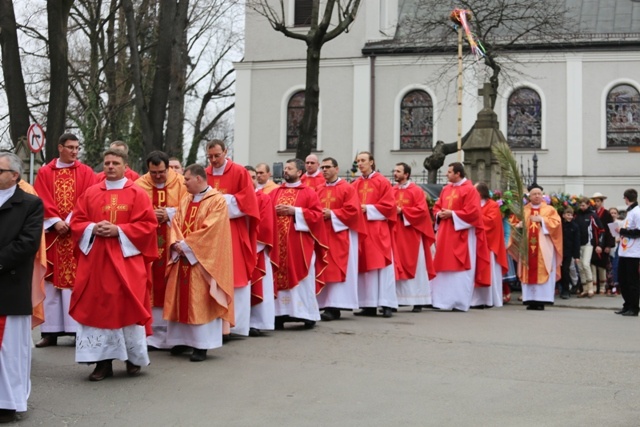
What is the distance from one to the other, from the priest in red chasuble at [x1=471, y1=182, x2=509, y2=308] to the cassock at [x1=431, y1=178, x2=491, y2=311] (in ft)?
2.03

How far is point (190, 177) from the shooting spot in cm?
966

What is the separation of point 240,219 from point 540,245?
685 cm

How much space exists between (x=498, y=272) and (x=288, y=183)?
220 inches

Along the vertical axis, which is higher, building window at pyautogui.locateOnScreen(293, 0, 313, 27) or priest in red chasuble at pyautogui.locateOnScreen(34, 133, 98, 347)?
building window at pyautogui.locateOnScreen(293, 0, 313, 27)

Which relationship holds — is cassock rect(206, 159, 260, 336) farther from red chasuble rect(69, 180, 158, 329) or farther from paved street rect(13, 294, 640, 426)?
red chasuble rect(69, 180, 158, 329)

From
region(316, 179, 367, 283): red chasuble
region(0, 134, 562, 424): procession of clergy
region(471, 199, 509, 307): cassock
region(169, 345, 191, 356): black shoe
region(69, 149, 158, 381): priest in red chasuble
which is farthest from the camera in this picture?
region(471, 199, 509, 307): cassock

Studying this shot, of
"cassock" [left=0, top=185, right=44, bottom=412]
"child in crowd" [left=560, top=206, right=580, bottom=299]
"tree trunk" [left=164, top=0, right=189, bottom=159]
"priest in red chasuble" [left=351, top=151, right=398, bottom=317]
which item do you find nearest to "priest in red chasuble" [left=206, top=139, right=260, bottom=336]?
"priest in red chasuble" [left=351, top=151, right=398, bottom=317]

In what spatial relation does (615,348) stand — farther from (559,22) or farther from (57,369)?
(559,22)

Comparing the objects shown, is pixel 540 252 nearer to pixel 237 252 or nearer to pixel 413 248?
pixel 413 248

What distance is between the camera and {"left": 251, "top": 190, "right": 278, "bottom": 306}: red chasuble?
1147 centimetres

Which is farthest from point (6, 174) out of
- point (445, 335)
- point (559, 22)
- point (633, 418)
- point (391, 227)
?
point (559, 22)

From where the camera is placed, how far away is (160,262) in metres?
10.4

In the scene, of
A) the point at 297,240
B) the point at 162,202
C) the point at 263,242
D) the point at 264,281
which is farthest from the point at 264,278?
the point at 162,202

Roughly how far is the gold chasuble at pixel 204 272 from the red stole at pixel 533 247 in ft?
25.1
